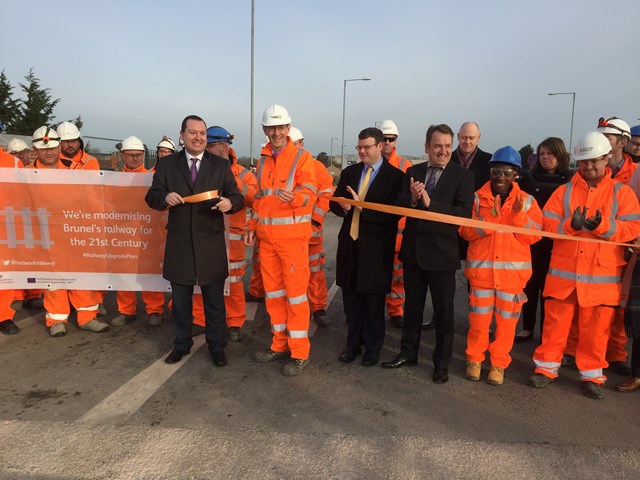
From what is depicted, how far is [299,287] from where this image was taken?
165 inches

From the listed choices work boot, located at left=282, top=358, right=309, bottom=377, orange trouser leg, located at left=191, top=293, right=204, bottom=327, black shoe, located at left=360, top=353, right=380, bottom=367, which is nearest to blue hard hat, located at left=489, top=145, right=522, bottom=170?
black shoe, located at left=360, top=353, right=380, bottom=367

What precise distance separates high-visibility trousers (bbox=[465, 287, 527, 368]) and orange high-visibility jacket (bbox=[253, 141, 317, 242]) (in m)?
1.65

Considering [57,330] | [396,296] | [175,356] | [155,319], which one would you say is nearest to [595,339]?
[396,296]

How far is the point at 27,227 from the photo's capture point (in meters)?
5.14

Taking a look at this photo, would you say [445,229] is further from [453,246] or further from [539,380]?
[539,380]

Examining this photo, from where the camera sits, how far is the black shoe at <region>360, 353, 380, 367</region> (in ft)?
14.3

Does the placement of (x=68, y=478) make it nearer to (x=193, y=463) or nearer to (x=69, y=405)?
(x=193, y=463)

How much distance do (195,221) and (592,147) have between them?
11.2 ft

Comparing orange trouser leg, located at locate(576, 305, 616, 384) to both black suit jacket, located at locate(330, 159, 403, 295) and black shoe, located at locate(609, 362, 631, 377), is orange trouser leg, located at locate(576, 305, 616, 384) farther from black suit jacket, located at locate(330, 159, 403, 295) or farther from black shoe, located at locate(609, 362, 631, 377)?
black suit jacket, located at locate(330, 159, 403, 295)

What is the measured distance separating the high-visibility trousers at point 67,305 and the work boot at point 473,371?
4.09 metres

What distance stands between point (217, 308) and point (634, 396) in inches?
146

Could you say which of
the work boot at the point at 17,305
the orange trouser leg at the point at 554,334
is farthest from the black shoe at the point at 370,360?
the work boot at the point at 17,305

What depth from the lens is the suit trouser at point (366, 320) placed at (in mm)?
4395

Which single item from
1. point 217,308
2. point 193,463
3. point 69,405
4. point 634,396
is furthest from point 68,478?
point 634,396
